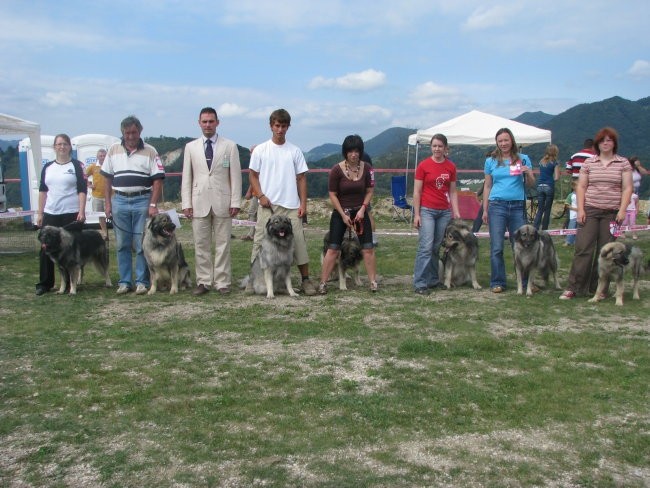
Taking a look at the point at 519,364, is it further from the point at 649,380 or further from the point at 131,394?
the point at 131,394

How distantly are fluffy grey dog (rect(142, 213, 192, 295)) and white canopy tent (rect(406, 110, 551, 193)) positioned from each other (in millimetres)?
7969

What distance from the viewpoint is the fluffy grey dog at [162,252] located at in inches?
264

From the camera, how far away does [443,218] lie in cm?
682

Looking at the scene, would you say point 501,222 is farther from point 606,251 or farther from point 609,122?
point 609,122

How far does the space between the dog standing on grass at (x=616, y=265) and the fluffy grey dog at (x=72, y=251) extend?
5810 mm

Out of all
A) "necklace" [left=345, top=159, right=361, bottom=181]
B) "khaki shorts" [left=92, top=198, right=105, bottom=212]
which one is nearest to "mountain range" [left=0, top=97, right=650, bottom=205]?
"khaki shorts" [left=92, top=198, right=105, bottom=212]

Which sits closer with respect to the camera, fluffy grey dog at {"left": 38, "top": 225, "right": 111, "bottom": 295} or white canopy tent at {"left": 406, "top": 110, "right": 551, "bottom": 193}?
fluffy grey dog at {"left": 38, "top": 225, "right": 111, "bottom": 295}

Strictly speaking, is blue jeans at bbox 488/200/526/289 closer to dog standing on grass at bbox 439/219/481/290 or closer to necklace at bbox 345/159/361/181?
dog standing on grass at bbox 439/219/481/290

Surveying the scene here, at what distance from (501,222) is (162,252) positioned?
13.0 feet

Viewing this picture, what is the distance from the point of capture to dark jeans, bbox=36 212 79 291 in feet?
23.0

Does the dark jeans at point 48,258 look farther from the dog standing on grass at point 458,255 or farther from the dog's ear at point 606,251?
the dog's ear at point 606,251

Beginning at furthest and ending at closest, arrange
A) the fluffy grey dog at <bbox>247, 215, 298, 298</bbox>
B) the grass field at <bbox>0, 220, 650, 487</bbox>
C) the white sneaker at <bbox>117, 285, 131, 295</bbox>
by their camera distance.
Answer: the white sneaker at <bbox>117, 285, 131, 295</bbox> < the fluffy grey dog at <bbox>247, 215, 298, 298</bbox> < the grass field at <bbox>0, 220, 650, 487</bbox>

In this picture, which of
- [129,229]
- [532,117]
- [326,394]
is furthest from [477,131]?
[532,117]

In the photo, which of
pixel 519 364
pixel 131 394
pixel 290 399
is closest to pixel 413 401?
pixel 290 399
